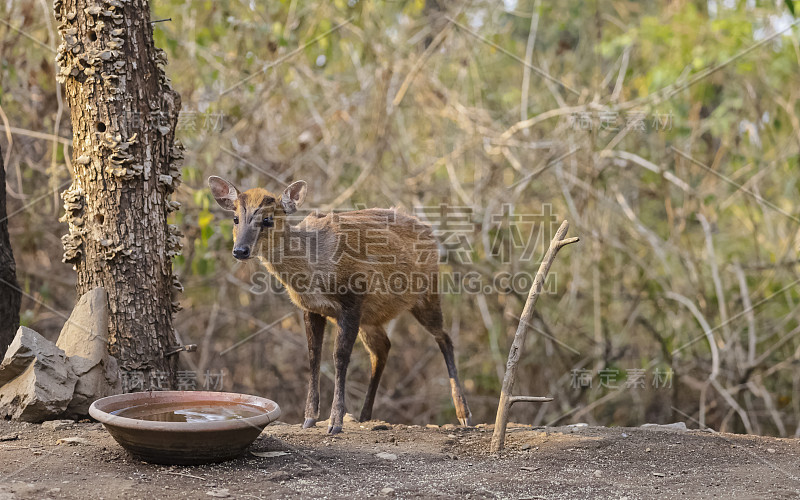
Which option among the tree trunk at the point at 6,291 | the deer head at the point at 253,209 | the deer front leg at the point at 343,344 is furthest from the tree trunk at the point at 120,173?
the deer front leg at the point at 343,344

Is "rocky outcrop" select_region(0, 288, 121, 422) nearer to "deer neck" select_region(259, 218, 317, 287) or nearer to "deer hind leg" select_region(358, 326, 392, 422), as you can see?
"deer neck" select_region(259, 218, 317, 287)

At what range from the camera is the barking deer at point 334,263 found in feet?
17.0

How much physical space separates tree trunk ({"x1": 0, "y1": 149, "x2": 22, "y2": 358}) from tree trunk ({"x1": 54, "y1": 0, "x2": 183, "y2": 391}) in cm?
65

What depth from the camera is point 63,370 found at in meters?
4.70

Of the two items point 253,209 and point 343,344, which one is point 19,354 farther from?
point 343,344

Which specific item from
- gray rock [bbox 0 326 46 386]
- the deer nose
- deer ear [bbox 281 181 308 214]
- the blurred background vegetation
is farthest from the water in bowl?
the blurred background vegetation

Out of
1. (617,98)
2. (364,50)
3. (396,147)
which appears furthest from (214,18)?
(617,98)

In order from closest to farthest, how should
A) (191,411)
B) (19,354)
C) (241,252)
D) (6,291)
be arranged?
(191,411), (19,354), (241,252), (6,291)

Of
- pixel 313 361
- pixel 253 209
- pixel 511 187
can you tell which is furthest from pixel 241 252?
pixel 511 187

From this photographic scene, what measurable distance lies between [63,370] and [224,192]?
1687 millimetres

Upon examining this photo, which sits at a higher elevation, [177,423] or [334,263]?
[334,263]

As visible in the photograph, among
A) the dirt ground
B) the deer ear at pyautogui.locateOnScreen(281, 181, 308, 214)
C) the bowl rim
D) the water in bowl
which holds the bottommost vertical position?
the dirt ground

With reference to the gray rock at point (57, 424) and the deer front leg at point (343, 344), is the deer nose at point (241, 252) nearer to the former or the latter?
the deer front leg at point (343, 344)

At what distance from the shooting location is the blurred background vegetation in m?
8.27
